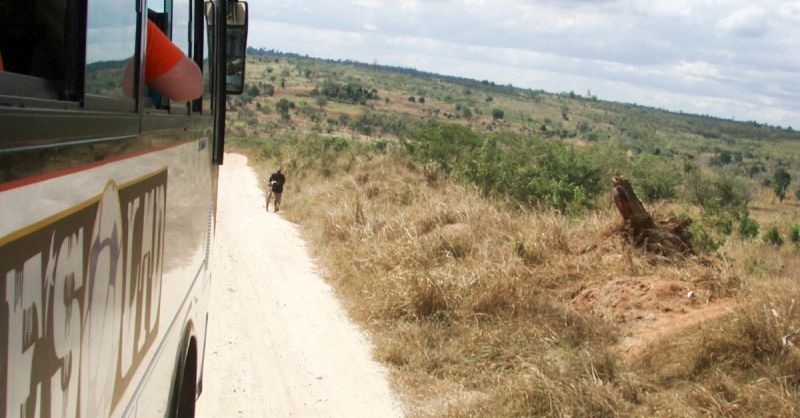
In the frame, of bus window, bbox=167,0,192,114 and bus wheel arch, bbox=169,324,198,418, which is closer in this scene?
bus window, bbox=167,0,192,114

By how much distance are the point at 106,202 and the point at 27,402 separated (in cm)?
62

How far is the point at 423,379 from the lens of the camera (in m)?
6.69

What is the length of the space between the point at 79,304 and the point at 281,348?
589 centimetres

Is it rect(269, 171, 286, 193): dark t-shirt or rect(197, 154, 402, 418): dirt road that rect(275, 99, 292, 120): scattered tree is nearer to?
rect(269, 171, 286, 193): dark t-shirt

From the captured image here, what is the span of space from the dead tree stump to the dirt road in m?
3.18

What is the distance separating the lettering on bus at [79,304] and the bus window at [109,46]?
0.25m

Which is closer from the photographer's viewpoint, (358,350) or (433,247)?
(358,350)

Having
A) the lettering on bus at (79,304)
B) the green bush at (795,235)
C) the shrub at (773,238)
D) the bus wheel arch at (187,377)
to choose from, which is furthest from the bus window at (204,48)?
the green bush at (795,235)

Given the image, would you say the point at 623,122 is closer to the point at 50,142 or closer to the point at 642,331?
the point at 642,331

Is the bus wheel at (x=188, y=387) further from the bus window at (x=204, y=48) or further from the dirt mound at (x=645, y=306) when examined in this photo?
the dirt mound at (x=645, y=306)

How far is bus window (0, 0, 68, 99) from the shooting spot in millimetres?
1755

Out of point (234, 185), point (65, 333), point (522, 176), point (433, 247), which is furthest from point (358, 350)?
point (234, 185)

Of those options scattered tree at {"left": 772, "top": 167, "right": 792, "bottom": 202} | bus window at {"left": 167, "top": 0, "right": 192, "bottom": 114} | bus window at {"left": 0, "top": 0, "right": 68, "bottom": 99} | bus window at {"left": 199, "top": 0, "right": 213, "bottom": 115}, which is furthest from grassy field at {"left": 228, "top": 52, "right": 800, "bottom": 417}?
scattered tree at {"left": 772, "top": 167, "right": 792, "bottom": 202}

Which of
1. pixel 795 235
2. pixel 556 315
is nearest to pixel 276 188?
pixel 795 235
